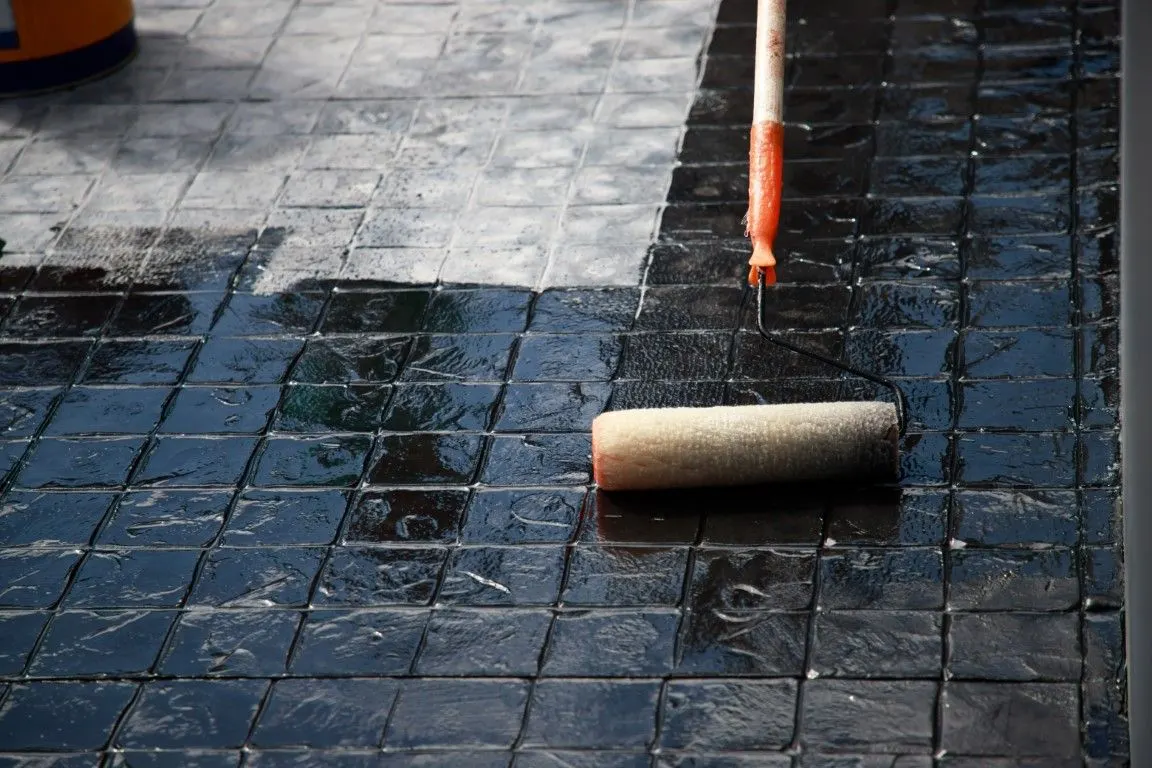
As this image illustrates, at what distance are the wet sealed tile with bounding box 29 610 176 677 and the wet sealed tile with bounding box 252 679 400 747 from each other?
419 millimetres

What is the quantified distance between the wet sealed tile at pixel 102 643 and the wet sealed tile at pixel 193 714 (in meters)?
0.13

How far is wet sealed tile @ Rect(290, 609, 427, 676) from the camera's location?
4098 mm

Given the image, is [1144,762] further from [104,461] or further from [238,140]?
[238,140]

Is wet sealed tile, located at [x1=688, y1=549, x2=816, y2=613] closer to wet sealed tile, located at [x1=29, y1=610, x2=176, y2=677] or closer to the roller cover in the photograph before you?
the roller cover

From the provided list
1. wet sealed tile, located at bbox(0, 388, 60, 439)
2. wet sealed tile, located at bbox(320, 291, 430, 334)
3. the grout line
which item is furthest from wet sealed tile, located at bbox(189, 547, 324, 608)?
the grout line

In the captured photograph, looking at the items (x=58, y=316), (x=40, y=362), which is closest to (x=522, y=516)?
(x=40, y=362)

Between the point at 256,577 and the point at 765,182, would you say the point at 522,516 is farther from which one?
the point at 765,182

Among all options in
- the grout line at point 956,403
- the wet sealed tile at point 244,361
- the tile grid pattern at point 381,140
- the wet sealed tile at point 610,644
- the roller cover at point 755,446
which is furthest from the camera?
the tile grid pattern at point 381,140

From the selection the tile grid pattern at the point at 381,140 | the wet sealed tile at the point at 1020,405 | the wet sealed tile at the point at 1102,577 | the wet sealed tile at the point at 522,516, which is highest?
the wet sealed tile at the point at 1102,577

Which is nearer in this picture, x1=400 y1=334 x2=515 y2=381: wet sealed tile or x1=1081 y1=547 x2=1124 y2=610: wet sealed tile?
x1=1081 y1=547 x2=1124 y2=610: wet sealed tile

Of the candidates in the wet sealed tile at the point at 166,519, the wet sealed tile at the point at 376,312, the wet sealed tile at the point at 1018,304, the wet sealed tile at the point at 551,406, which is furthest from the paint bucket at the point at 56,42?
the wet sealed tile at the point at 1018,304

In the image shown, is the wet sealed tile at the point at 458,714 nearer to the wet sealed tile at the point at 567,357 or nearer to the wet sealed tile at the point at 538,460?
the wet sealed tile at the point at 538,460

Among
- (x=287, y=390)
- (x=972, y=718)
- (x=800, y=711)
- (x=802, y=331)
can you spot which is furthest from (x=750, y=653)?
(x=287, y=390)

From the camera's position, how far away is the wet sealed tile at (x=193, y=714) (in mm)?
3936
